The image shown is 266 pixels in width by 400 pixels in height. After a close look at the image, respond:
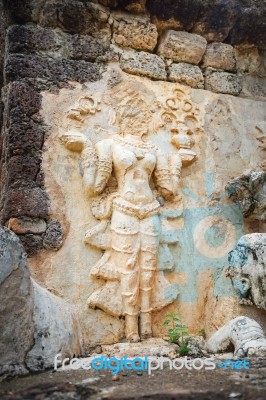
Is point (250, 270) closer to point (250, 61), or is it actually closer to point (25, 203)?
point (25, 203)

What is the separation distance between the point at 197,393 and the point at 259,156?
2.88 metres

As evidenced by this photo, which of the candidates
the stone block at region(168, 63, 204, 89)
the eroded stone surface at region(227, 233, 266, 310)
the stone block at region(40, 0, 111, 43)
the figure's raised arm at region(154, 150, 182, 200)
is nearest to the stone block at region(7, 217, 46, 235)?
the figure's raised arm at region(154, 150, 182, 200)

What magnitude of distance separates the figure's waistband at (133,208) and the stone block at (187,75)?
139 cm

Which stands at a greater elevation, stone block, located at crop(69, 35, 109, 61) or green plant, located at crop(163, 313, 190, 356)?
stone block, located at crop(69, 35, 109, 61)

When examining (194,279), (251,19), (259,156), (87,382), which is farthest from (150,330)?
(251,19)

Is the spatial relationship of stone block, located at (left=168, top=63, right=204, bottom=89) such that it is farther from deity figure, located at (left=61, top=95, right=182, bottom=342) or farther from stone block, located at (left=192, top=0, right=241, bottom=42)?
deity figure, located at (left=61, top=95, right=182, bottom=342)

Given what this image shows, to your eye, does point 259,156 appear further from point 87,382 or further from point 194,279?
point 87,382

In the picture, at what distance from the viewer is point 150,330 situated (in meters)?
3.44

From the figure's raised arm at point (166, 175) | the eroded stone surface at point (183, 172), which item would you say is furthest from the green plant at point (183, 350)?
the figure's raised arm at point (166, 175)

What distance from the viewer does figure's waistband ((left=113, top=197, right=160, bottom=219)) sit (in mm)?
3609

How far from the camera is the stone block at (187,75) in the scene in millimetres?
4344

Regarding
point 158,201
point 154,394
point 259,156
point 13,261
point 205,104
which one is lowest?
point 154,394

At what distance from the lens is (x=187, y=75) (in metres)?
4.37
